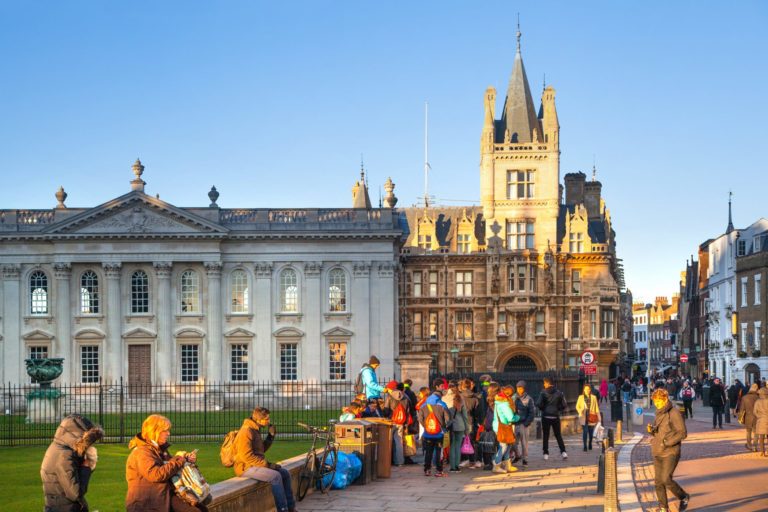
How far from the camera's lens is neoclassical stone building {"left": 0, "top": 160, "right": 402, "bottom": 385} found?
56594 mm

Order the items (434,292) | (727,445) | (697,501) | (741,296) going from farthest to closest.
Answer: (434,292)
(741,296)
(727,445)
(697,501)

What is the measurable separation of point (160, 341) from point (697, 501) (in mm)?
42185

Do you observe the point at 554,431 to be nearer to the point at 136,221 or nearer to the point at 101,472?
the point at 101,472

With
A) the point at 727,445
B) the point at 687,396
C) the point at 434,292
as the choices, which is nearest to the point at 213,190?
the point at 434,292

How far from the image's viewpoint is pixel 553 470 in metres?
22.8

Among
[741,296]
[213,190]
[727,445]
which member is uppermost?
[213,190]

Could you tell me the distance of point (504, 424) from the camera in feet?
71.6

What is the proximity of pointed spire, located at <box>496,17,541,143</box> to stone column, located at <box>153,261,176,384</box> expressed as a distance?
1040 inches

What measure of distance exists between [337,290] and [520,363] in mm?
18600

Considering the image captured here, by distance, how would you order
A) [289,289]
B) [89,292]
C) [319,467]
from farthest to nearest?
[289,289] → [89,292] → [319,467]

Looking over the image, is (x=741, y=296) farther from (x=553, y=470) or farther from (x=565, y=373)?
(x=553, y=470)

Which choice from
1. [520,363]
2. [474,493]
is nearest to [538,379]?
[474,493]

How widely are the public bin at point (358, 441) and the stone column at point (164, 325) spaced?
38004mm

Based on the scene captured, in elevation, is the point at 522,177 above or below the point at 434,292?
above
